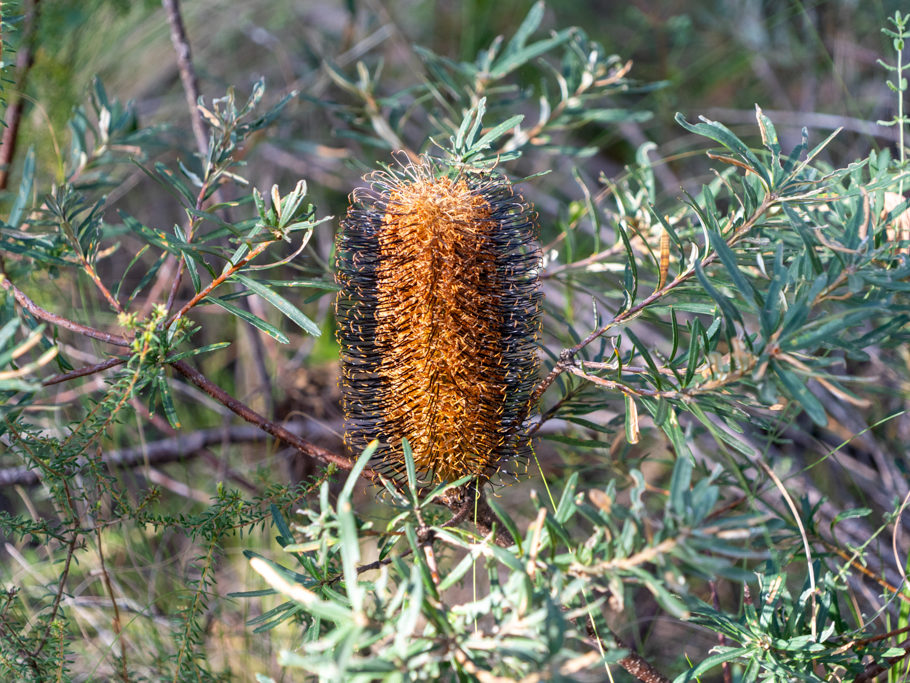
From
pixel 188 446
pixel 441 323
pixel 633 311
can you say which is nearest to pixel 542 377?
pixel 633 311

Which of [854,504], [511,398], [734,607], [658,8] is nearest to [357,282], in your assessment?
[511,398]

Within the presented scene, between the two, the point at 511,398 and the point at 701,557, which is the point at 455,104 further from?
the point at 701,557

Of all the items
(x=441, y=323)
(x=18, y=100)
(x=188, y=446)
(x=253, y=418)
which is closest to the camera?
(x=441, y=323)

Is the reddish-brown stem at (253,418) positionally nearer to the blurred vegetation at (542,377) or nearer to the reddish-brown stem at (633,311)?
the blurred vegetation at (542,377)

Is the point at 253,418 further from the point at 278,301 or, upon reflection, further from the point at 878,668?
the point at 878,668

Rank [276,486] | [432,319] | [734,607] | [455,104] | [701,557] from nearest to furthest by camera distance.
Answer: [701,557] < [432,319] < [276,486] < [734,607] < [455,104]

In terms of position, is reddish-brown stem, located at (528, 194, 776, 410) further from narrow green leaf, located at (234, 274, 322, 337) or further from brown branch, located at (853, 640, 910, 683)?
brown branch, located at (853, 640, 910, 683)

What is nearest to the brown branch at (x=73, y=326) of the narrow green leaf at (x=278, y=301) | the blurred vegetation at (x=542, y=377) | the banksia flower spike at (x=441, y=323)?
the blurred vegetation at (x=542, y=377)

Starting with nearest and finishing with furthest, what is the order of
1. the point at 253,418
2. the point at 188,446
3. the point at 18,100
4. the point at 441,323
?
the point at 441,323
the point at 253,418
the point at 18,100
the point at 188,446
